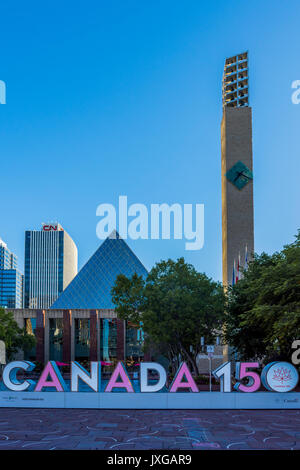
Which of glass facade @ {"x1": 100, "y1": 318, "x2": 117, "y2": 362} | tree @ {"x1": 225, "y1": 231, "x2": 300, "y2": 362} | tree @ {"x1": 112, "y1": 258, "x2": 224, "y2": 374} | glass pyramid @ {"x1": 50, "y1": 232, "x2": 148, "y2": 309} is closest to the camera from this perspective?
tree @ {"x1": 225, "y1": 231, "x2": 300, "y2": 362}

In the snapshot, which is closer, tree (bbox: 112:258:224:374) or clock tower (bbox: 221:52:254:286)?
tree (bbox: 112:258:224:374)

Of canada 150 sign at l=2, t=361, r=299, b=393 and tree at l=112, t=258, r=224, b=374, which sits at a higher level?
tree at l=112, t=258, r=224, b=374

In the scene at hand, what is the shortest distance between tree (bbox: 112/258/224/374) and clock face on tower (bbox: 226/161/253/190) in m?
29.2

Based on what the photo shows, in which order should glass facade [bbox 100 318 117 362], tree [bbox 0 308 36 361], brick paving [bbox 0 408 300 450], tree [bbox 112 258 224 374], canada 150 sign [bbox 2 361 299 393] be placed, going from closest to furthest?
brick paving [bbox 0 408 300 450] → canada 150 sign [bbox 2 361 299 393] → tree [bbox 112 258 224 374] → tree [bbox 0 308 36 361] → glass facade [bbox 100 318 117 362]

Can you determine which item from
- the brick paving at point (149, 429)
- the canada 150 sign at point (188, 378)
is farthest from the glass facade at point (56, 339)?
the brick paving at point (149, 429)

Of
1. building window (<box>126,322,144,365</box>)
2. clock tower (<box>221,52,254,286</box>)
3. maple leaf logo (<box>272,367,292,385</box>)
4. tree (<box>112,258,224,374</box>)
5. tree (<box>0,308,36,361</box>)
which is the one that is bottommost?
building window (<box>126,322,144,365</box>)

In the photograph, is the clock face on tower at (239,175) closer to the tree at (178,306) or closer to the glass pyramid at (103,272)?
the tree at (178,306)

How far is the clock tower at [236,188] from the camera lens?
70875mm

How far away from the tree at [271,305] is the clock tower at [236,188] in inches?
895

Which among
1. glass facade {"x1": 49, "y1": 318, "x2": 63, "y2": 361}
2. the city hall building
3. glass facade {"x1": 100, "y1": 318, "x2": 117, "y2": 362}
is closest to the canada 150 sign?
the city hall building

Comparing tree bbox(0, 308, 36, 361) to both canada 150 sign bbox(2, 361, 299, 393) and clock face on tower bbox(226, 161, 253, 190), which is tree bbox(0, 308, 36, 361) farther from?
clock face on tower bbox(226, 161, 253, 190)

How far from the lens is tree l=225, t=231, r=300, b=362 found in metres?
33.4

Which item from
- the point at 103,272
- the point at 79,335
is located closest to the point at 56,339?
the point at 79,335
